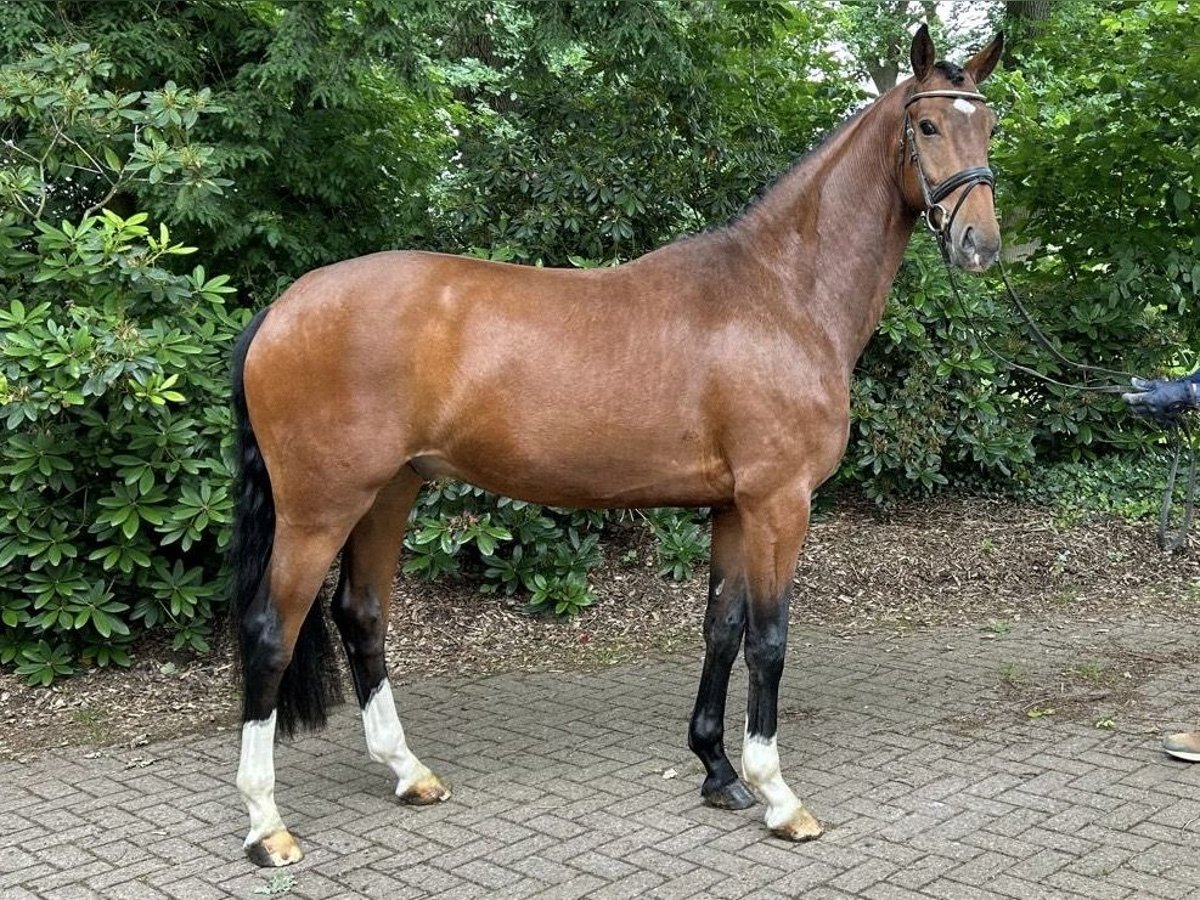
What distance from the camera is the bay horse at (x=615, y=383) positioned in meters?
3.44

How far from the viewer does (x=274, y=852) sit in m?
3.32

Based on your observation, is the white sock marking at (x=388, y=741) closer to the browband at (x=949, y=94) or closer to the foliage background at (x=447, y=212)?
the foliage background at (x=447, y=212)

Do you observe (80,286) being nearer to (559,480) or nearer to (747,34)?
(559,480)

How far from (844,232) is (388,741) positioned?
2465 millimetres

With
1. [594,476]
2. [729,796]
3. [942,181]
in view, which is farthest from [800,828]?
[942,181]

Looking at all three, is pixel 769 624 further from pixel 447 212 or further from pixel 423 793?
pixel 447 212

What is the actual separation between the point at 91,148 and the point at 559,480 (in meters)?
3.27

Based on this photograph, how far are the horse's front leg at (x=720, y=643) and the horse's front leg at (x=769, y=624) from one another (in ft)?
0.66

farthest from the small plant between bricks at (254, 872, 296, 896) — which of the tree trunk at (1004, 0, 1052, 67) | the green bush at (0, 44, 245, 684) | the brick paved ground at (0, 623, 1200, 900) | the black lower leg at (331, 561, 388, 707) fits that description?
the tree trunk at (1004, 0, 1052, 67)

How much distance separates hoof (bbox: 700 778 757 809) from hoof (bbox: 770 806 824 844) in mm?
260

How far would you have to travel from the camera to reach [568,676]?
535 centimetres

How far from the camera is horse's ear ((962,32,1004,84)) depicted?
11.6 ft

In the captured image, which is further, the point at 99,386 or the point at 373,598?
the point at 99,386

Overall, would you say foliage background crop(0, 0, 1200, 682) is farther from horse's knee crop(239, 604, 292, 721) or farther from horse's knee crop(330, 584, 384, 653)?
horse's knee crop(239, 604, 292, 721)
